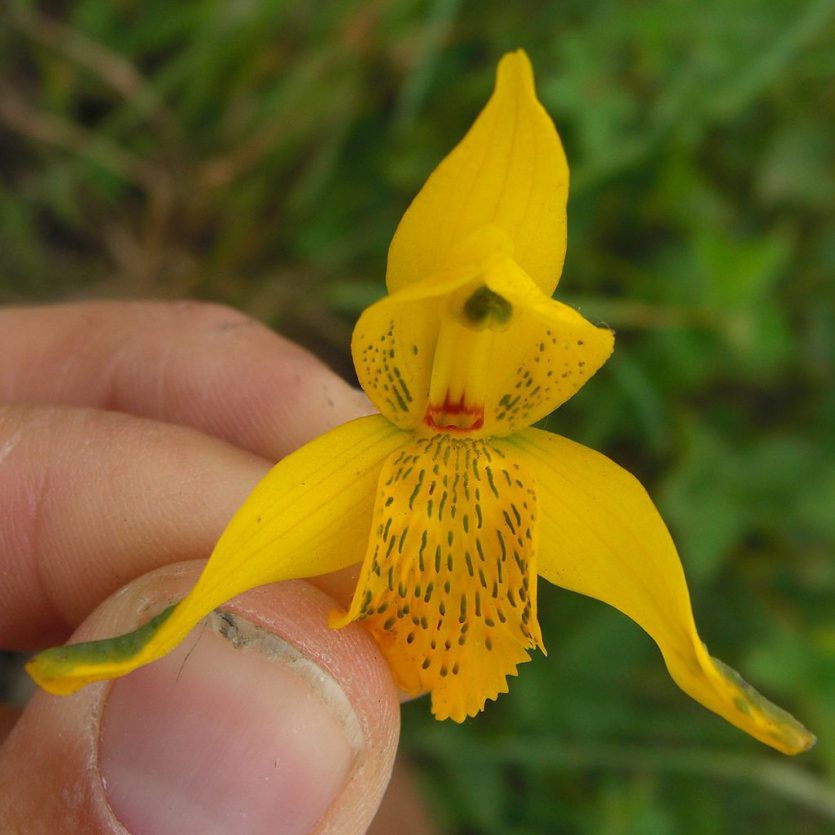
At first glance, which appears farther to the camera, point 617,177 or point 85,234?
point 85,234

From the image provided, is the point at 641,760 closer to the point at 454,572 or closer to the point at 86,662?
the point at 454,572

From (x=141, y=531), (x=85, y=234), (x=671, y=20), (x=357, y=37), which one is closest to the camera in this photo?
(x=141, y=531)

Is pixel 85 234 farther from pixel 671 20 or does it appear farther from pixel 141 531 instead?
pixel 671 20

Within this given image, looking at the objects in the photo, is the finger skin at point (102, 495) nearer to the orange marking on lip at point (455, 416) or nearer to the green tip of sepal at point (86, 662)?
the orange marking on lip at point (455, 416)

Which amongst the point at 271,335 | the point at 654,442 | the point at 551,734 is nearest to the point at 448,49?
the point at 271,335

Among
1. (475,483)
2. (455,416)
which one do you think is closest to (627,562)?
(475,483)

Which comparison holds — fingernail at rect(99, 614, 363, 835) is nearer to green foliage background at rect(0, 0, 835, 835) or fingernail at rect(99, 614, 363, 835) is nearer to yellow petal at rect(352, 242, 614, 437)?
yellow petal at rect(352, 242, 614, 437)

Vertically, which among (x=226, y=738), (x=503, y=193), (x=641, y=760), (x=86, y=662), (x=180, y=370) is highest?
(x=503, y=193)
